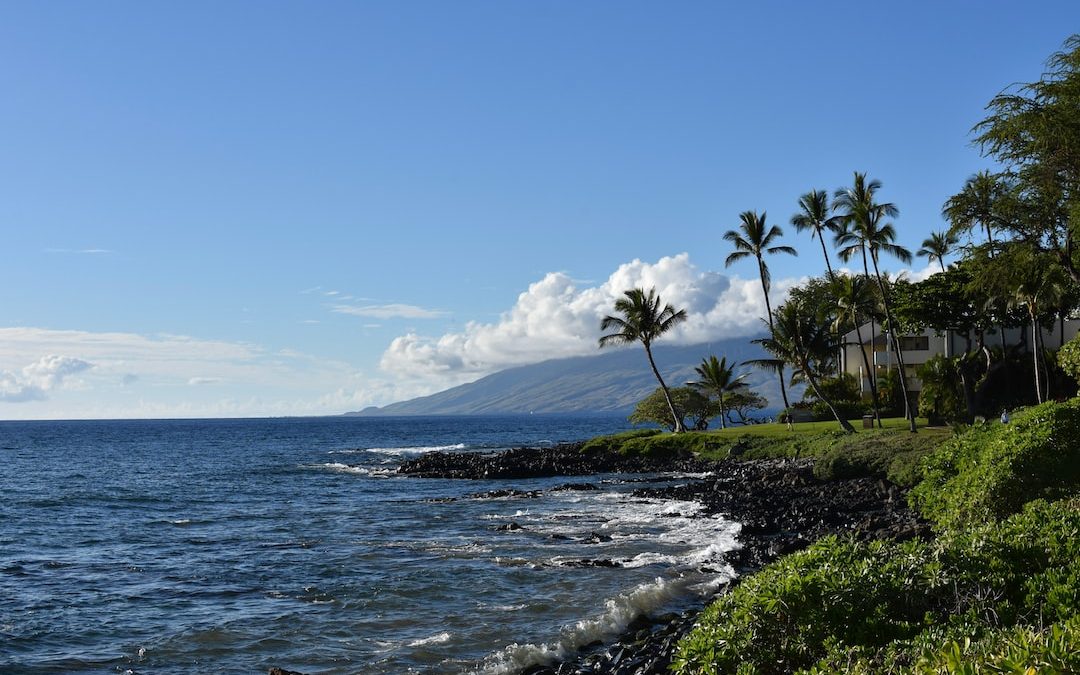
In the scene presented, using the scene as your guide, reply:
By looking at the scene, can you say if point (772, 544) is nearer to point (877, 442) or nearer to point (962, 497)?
point (962, 497)

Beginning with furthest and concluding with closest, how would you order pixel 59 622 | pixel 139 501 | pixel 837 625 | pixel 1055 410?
pixel 139 501 → pixel 59 622 → pixel 1055 410 → pixel 837 625

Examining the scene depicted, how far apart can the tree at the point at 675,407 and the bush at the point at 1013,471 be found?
6366cm

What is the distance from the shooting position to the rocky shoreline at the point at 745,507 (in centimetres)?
1530

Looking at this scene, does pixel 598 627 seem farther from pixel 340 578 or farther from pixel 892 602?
pixel 892 602

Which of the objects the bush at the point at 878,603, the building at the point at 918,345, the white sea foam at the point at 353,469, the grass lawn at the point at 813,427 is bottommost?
the white sea foam at the point at 353,469

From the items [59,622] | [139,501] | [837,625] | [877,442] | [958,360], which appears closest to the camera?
[837,625]

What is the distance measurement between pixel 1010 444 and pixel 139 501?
41.4 metres

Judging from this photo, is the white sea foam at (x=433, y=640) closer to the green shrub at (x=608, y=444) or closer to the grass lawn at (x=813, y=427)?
the grass lawn at (x=813, y=427)

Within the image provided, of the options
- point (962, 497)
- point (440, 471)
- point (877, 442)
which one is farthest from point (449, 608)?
point (440, 471)

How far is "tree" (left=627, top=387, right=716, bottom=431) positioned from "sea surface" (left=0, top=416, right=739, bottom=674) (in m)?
37.5

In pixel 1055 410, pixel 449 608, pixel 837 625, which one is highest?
pixel 1055 410

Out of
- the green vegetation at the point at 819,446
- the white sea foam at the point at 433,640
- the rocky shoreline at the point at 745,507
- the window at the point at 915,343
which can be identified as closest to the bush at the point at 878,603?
the rocky shoreline at the point at 745,507

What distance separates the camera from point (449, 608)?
63.7 feet

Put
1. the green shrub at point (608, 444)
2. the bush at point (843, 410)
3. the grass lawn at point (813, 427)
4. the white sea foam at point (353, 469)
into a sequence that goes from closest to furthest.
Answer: the grass lawn at point (813, 427)
the white sea foam at point (353, 469)
the bush at point (843, 410)
the green shrub at point (608, 444)
